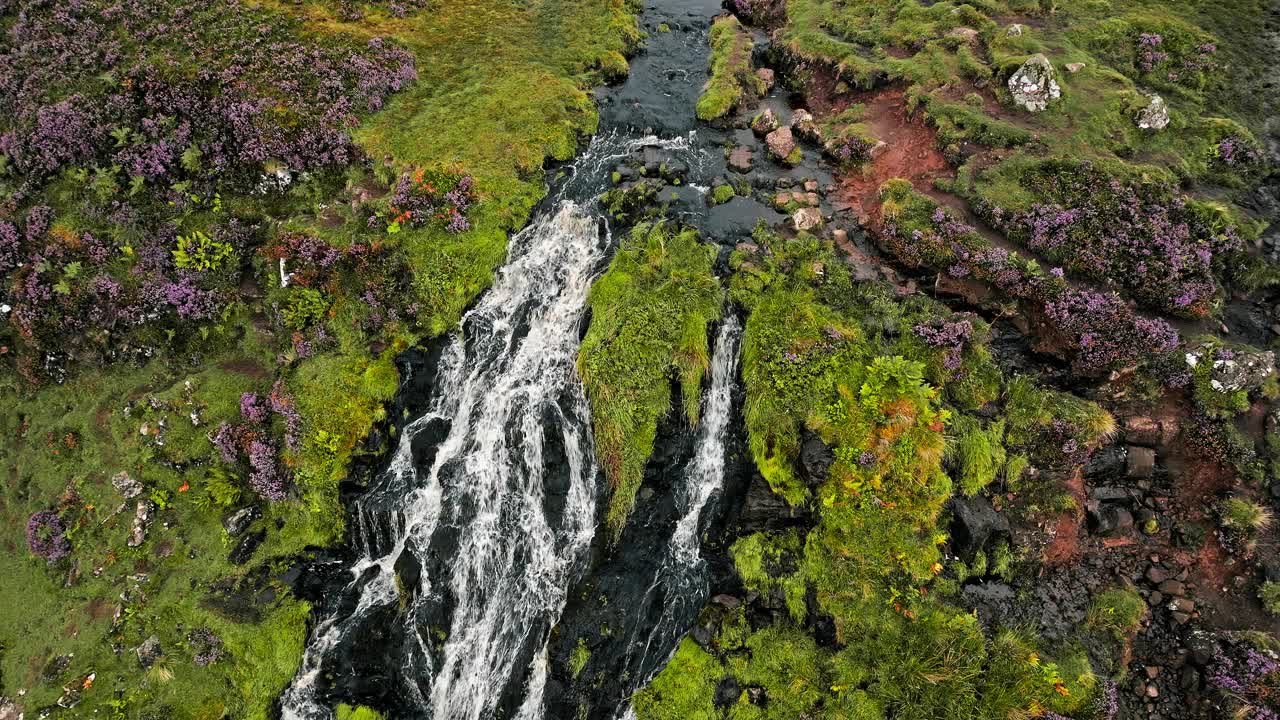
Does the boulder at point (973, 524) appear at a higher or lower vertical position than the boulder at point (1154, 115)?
lower

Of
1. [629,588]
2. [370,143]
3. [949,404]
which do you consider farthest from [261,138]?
[949,404]

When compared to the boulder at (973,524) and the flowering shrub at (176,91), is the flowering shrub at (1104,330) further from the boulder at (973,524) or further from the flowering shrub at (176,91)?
the flowering shrub at (176,91)

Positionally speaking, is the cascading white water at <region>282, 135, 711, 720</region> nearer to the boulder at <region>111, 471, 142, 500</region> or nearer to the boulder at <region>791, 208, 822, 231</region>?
the boulder at <region>111, 471, 142, 500</region>

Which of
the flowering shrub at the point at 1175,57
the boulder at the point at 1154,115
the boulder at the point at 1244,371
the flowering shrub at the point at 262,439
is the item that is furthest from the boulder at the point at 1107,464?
the flowering shrub at the point at 262,439

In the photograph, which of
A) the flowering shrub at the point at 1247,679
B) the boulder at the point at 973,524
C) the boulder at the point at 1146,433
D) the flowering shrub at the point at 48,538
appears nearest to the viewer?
the flowering shrub at the point at 1247,679

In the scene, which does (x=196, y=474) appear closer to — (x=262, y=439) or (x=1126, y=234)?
(x=262, y=439)

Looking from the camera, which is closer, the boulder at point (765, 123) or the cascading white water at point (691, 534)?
the cascading white water at point (691, 534)

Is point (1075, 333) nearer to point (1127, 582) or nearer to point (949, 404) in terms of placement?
point (949, 404)
